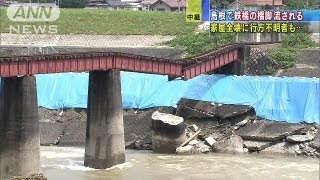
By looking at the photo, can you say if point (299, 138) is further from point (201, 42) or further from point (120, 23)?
point (120, 23)

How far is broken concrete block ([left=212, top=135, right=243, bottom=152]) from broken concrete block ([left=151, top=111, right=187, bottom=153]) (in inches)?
97.3

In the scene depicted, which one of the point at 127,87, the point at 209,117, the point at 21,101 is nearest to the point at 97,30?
the point at 127,87

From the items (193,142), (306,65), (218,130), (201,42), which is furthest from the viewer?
(201,42)

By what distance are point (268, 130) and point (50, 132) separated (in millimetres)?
16688

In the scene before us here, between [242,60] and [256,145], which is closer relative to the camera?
[256,145]

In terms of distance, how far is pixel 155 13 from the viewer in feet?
300

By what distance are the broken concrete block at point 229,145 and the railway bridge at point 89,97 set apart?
A: 5.65 metres

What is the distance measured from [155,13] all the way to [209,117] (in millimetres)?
41786

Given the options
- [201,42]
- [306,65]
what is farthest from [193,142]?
[201,42]

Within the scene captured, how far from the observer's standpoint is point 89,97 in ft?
141

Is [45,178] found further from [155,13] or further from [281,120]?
[155,13]

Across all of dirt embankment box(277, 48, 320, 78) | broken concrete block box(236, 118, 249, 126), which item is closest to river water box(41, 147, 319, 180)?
broken concrete block box(236, 118, 249, 126)

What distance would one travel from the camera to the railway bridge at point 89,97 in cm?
3675

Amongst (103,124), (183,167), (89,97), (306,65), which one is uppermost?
(306,65)
